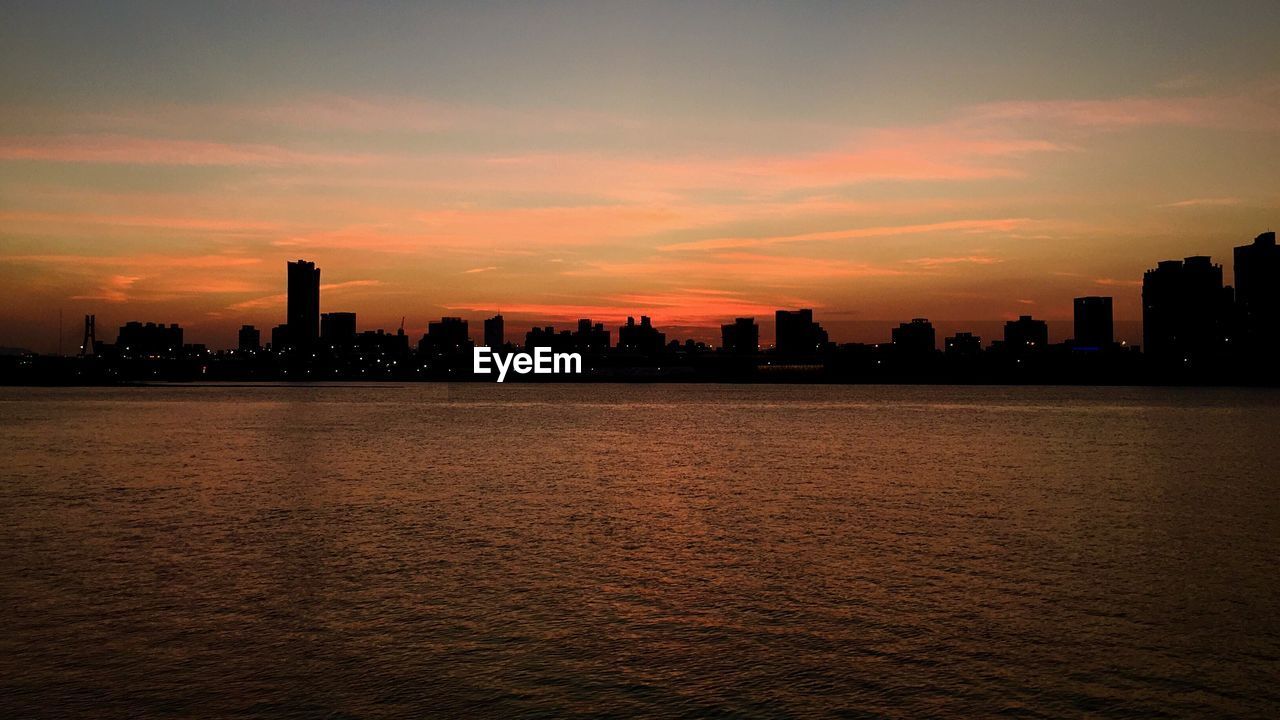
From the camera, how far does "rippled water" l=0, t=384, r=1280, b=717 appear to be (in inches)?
592

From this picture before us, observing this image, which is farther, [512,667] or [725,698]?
[512,667]

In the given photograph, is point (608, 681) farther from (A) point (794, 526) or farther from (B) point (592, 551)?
(A) point (794, 526)

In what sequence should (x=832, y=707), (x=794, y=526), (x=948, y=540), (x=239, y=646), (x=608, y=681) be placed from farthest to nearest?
1. (x=794, y=526)
2. (x=948, y=540)
3. (x=239, y=646)
4. (x=608, y=681)
5. (x=832, y=707)

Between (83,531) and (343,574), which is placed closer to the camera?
(343,574)

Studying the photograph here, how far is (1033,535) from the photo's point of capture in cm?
3038

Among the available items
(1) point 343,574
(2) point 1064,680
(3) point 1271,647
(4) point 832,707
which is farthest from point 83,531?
(3) point 1271,647

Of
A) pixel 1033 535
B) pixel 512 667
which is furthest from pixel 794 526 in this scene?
pixel 512 667

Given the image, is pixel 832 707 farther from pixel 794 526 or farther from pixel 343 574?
pixel 794 526

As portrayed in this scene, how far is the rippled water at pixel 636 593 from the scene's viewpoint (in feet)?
49.3

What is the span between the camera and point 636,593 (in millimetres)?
21875

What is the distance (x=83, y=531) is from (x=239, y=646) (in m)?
16.2

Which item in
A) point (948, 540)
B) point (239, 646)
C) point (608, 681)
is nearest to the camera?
point (608, 681)

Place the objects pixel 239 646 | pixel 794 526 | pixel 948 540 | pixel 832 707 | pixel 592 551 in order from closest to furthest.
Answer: pixel 832 707
pixel 239 646
pixel 592 551
pixel 948 540
pixel 794 526

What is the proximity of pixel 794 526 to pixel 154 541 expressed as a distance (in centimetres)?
1981
